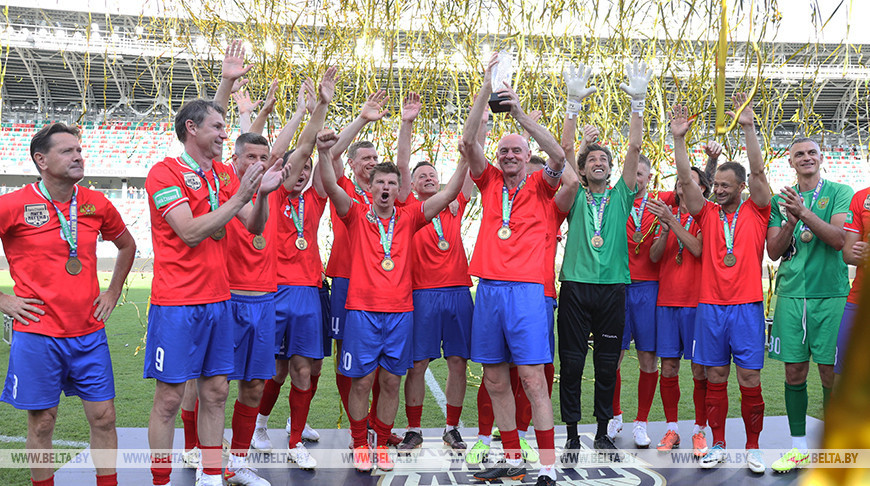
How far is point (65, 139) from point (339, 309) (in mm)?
2218

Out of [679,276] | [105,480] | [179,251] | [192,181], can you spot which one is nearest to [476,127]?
[192,181]

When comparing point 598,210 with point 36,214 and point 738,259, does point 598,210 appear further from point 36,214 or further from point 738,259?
point 36,214

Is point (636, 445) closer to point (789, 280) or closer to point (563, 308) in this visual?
point (563, 308)

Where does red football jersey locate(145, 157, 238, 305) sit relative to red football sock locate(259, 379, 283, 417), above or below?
above

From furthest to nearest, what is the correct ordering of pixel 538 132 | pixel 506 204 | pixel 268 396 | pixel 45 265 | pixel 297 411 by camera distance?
pixel 268 396 → pixel 297 411 → pixel 506 204 → pixel 538 132 → pixel 45 265

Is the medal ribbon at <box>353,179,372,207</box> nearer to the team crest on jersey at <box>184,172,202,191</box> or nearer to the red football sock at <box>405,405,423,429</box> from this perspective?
the team crest on jersey at <box>184,172,202,191</box>

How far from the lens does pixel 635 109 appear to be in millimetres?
4520

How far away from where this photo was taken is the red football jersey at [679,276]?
5012mm

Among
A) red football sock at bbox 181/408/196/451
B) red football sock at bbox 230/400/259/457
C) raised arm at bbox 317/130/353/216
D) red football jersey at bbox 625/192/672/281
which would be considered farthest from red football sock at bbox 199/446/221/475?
red football jersey at bbox 625/192/672/281

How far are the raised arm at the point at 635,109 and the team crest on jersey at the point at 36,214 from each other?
11.5 feet

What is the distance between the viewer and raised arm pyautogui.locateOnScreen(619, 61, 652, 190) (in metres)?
4.48

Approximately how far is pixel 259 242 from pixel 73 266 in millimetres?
1081

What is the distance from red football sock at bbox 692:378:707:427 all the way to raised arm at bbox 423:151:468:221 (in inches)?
88.6

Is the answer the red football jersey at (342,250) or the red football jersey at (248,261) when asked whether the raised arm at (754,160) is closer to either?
the red football jersey at (342,250)
